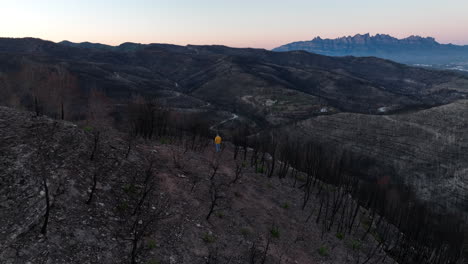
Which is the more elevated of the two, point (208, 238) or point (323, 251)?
point (208, 238)

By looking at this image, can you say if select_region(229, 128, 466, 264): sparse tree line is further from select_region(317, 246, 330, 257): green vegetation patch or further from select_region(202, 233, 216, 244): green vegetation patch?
select_region(202, 233, 216, 244): green vegetation patch

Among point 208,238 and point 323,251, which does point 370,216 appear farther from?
point 208,238

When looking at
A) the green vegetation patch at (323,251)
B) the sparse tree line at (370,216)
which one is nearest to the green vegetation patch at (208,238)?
the green vegetation patch at (323,251)

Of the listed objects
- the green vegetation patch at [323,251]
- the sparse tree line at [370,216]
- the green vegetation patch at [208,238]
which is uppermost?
the green vegetation patch at [208,238]

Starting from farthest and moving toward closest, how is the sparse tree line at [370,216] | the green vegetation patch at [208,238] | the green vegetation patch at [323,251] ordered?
the sparse tree line at [370,216] → the green vegetation patch at [323,251] → the green vegetation patch at [208,238]

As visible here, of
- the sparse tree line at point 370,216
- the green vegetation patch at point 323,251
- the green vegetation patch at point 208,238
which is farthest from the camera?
the sparse tree line at point 370,216

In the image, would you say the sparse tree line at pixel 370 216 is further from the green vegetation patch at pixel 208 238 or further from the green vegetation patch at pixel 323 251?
the green vegetation patch at pixel 208 238

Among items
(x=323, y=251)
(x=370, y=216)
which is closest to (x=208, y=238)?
(x=323, y=251)

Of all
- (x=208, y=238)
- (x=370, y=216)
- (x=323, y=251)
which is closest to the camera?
(x=208, y=238)

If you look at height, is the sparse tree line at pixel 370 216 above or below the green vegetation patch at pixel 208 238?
below

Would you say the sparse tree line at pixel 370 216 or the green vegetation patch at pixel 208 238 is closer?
the green vegetation patch at pixel 208 238

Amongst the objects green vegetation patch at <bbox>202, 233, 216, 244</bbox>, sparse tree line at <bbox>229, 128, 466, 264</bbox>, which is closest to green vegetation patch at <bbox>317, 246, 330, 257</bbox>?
sparse tree line at <bbox>229, 128, 466, 264</bbox>

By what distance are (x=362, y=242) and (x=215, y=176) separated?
15230 mm

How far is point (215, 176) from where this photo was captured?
27.7 meters
